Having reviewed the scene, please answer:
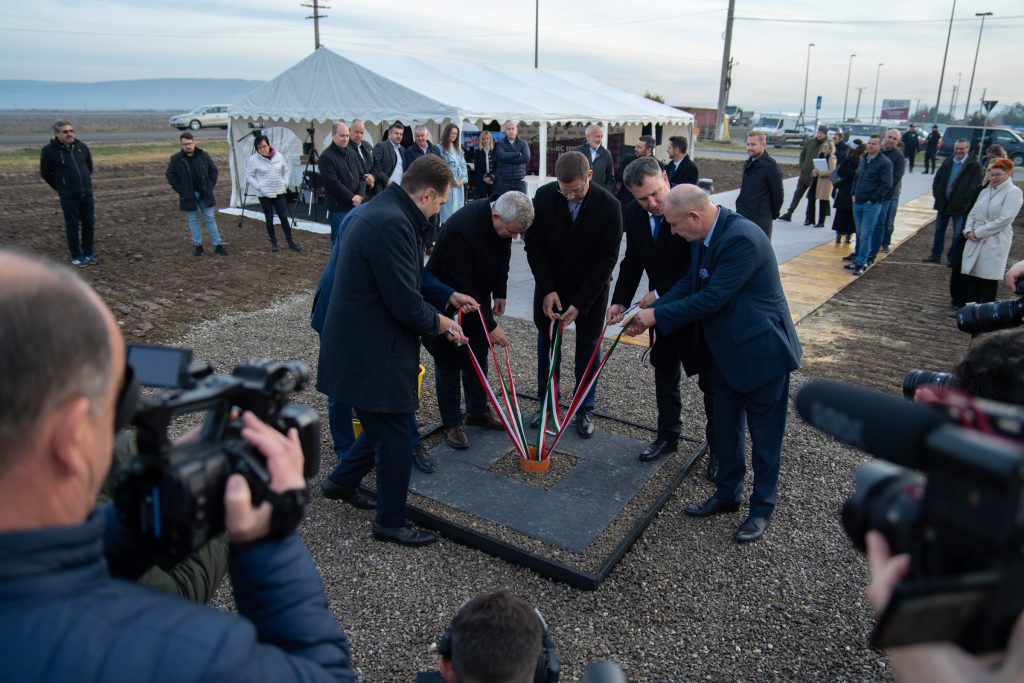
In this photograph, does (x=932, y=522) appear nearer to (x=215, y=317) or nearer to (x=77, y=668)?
(x=77, y=668)

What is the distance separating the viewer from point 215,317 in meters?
7.80

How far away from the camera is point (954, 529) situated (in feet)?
2.73

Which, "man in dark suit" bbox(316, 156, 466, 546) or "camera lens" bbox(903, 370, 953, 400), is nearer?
"camera lens" bbox(903, 370, 953, 400)

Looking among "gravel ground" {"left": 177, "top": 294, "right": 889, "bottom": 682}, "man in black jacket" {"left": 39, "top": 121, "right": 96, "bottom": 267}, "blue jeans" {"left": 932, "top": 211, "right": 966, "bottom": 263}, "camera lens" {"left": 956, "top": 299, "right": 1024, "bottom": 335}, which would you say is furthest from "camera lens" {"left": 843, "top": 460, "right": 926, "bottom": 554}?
"man in black jacket" {"left": 39, "top": 121, "right": 96, "bottom": 267}

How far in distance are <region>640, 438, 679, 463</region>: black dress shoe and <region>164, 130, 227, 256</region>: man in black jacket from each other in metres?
8.60

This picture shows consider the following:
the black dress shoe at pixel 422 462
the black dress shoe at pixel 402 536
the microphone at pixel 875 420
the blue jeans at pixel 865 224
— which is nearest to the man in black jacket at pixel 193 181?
the black dress shoe at pixel 422 462

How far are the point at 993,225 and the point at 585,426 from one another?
526 cm

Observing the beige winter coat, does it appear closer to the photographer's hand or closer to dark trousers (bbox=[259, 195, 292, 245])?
the photographer's hand

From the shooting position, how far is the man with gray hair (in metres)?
4.24

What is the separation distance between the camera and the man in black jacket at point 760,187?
8.40 meters

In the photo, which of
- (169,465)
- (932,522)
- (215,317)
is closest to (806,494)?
(932,522)

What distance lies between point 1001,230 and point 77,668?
856cm

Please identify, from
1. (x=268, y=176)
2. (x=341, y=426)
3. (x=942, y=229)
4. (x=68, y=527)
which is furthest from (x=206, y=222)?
(x=942, y=229)

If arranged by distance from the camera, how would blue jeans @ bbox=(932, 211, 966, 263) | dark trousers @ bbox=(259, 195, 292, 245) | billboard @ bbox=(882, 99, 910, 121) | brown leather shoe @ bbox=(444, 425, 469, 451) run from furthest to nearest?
billboard @ bbox=(882, 99, 910, 121), dark trousers @ bbox=(259, 195, 292, 245), blue jeans @ bbox=(932, 211, 966, 263), brown leather shoe @ bbox=(444, 425, 469, 451)
